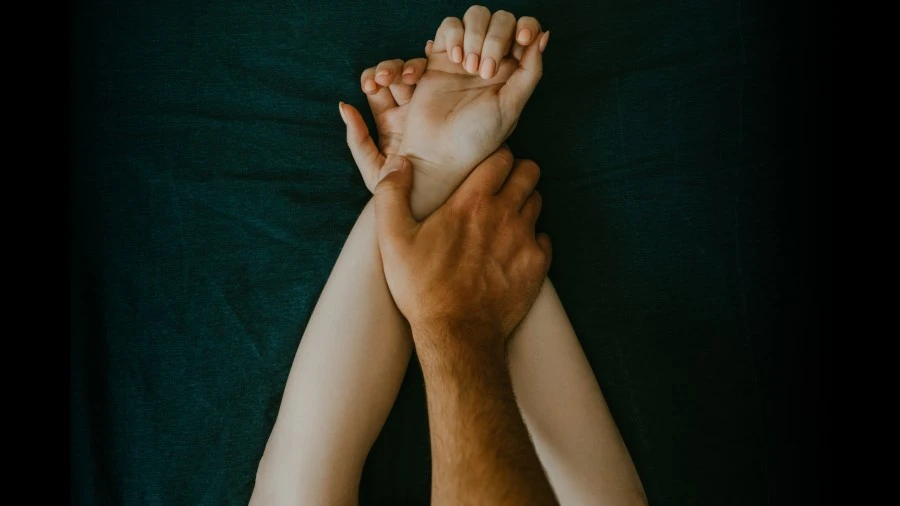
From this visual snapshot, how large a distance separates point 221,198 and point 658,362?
690 millimetres

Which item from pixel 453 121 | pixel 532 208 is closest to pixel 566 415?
pixel 532 208

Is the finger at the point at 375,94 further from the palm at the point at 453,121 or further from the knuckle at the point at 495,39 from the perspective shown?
the knuckle at the point at 495,39

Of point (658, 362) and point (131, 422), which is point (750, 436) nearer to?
point (658, 362)

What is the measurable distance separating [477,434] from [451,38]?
1.79 ft

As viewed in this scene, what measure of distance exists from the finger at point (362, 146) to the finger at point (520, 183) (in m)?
0.19

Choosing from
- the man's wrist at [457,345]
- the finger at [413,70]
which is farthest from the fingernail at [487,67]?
the man's wrist at [457,345]

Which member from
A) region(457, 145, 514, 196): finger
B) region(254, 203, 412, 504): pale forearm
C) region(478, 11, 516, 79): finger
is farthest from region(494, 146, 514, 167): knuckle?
region(254, 203, 412, 504): pale forearm

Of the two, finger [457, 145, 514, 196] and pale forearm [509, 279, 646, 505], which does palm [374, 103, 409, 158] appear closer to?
finger [457, 145, 514, 196]

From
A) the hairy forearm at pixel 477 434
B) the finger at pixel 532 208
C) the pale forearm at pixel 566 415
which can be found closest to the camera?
the hairy forearm at pixel 477 434

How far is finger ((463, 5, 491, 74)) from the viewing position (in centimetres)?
83

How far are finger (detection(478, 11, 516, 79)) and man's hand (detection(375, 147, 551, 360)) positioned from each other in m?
0.12

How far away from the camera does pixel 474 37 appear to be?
0.83 metres

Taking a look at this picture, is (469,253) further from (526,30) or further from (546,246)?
(526,30)

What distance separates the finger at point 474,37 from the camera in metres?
0.83
